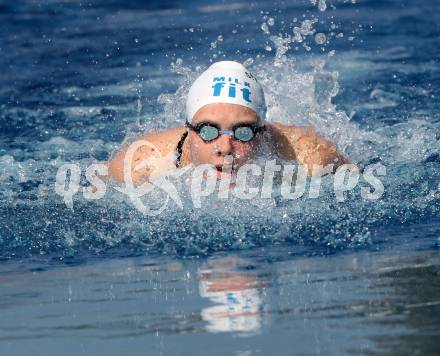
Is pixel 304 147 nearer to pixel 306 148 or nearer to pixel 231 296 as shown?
pixel 306 148

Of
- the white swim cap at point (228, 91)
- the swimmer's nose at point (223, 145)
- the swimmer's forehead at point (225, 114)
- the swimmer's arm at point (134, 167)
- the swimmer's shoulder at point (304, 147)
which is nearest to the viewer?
the swimmer's nose at point (223, 145)

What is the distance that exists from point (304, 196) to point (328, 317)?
8.48ft

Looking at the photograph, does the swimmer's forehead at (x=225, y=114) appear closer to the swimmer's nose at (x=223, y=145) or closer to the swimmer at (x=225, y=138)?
the swimmer at (x=225, y=138)

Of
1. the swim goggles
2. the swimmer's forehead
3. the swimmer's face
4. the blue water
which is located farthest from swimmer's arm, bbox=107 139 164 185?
the swim goggles

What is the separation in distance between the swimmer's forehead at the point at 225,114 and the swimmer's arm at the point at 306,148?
0.43 meters

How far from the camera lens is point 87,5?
15914 mm

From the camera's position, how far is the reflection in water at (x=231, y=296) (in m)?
3.97

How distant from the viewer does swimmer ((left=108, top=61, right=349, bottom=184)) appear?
675cm

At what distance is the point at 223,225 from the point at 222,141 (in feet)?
2.79

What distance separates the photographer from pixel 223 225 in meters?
5.97

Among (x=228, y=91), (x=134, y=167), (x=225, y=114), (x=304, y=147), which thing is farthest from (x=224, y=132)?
(x=134, y=167)

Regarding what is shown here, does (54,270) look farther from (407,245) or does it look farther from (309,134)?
(309,134)

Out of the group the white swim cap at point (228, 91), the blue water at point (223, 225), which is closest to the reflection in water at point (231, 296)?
the blue water at point (223, 225)

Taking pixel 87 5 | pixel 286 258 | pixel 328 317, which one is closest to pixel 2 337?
pixel 328 317
